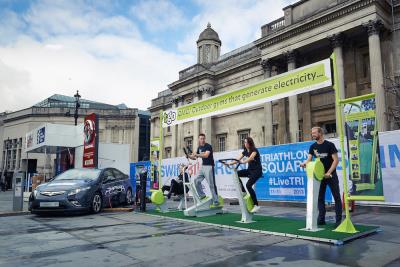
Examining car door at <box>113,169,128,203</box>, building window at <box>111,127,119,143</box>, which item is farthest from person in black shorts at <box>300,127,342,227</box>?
building window at <box>111,127,119,143</box>

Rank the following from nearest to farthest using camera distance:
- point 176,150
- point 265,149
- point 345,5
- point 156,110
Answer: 1. point 265,149
2. point 345,5
3. point 176,150
4. point 156,110

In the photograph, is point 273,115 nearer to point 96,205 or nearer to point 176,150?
point 176,150

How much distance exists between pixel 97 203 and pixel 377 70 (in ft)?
56.1

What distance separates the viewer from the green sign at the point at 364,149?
18.0 feet

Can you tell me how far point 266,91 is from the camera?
803 centimetres

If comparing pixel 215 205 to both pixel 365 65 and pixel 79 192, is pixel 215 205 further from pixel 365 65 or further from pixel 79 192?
pixel 365 65

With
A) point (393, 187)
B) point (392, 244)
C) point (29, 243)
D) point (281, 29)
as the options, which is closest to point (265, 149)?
point (393, 187)

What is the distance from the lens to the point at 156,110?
44.9 meters

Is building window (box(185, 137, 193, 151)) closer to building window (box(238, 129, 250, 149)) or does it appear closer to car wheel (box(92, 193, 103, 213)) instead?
building window (box(238, 129, 250, 149))

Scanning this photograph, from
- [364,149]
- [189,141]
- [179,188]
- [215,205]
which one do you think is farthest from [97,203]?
[189,141]

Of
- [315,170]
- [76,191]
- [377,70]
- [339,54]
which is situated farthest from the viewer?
[339,54]

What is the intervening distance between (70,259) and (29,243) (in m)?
1.57

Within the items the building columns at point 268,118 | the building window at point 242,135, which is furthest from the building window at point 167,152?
the building columns at point 268,118

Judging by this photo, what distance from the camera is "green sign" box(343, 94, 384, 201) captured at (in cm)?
548
